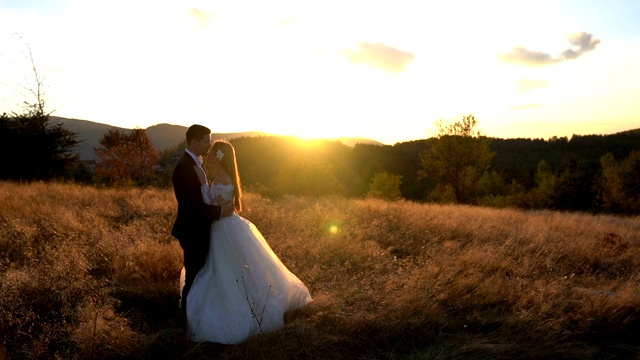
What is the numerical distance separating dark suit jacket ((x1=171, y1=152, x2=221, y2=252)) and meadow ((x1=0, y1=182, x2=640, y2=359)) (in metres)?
1.05

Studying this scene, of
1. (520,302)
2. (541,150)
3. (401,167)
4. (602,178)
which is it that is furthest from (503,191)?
(541,150)

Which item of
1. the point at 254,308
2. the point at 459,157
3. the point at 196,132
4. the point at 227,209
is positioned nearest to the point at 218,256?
the point at 227,209

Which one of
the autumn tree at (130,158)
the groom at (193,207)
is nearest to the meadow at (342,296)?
the groom at (193,207)

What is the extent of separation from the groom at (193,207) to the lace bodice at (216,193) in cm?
5

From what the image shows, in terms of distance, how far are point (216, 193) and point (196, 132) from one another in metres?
0.73

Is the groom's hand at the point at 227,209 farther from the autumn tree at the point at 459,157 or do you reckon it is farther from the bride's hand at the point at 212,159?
the autumn tree at the point at 459,157

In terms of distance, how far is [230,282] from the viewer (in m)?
4.96

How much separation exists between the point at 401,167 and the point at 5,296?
9882cm

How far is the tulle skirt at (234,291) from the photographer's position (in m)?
4.78

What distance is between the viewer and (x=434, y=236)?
10.2m

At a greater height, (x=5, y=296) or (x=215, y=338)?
(x=5, y=296)

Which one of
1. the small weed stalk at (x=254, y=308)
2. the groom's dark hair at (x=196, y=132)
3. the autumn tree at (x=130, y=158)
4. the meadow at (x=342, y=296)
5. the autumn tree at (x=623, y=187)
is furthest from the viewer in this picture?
the autumn tree at (x=623, y=187)

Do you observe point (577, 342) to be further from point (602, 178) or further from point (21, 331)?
point (602, 178)

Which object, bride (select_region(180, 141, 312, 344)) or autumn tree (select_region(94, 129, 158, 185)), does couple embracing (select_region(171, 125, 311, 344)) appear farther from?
autumn tree (select_region(94, 129, 158, 185))
